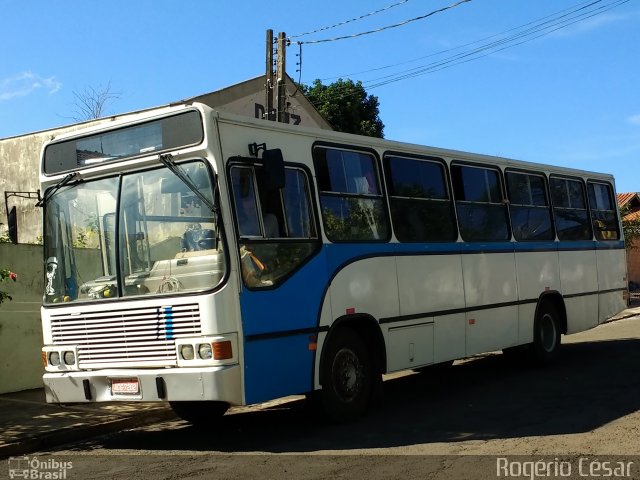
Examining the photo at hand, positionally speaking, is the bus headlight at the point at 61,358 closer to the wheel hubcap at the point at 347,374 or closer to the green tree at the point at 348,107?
the wheel hubcap at the point at 347,374

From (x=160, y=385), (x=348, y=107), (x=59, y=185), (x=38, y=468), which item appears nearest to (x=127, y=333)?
(x=160, y=385)

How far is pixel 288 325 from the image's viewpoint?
23.5 feet

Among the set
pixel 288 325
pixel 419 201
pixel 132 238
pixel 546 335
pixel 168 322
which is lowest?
pixel 546 335

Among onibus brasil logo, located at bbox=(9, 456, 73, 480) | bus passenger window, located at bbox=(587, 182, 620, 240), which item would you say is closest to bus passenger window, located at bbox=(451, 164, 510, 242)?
bus passenger window, located at bbox=(587, 182, 620, 240)

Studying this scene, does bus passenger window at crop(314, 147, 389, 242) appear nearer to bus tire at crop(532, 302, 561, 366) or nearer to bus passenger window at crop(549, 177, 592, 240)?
bus tire at crop(532, 302, 561, 366)

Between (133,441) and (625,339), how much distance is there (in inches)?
453

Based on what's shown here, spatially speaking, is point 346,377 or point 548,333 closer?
point 346,377

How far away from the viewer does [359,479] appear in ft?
18.7

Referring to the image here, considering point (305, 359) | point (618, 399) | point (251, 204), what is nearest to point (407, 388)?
point (618, 399)

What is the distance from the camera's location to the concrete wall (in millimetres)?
10992

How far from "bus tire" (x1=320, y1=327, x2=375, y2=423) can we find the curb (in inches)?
99.0

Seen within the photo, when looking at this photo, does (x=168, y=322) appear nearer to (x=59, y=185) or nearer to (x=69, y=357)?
(x=69, y=357)

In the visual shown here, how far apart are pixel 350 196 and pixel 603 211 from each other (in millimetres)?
7508

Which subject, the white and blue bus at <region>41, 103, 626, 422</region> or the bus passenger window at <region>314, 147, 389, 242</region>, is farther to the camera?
the bus passenger window at <region>314, 147, 389, 242</region>
